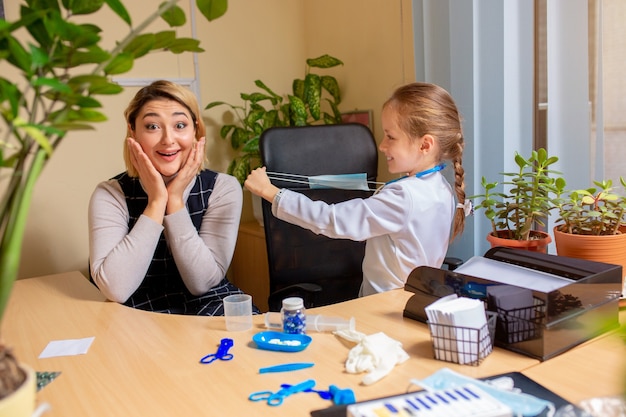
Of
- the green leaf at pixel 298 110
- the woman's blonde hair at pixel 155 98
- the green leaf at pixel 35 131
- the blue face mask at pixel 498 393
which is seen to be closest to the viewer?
the green leaf at pixel 35 131

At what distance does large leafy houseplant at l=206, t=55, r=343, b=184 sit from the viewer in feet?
8.63

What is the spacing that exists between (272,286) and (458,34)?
1.10 metres

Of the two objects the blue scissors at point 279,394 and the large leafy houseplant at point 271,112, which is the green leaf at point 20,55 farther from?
the large leafy houseplant at point 271,112

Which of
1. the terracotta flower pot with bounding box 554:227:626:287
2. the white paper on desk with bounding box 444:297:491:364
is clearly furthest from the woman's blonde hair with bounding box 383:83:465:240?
the white paper on desk with bounding box 444:297:491:364

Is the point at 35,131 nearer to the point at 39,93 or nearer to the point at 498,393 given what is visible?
the point at 39,93

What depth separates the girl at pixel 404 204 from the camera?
152 cm

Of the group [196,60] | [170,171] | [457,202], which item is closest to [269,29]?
[196,60]

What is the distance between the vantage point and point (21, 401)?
2.07ft

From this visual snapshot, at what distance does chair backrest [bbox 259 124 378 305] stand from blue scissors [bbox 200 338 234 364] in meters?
0.85

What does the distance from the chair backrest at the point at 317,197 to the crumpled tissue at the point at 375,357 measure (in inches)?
36.3

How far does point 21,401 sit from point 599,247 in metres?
1.29

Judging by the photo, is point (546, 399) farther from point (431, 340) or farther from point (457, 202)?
point (457, 202)

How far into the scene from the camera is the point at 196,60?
2703 mm

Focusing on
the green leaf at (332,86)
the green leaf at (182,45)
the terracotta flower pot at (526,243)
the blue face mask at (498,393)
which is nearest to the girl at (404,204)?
the terracotta flower pot at (526,243)
